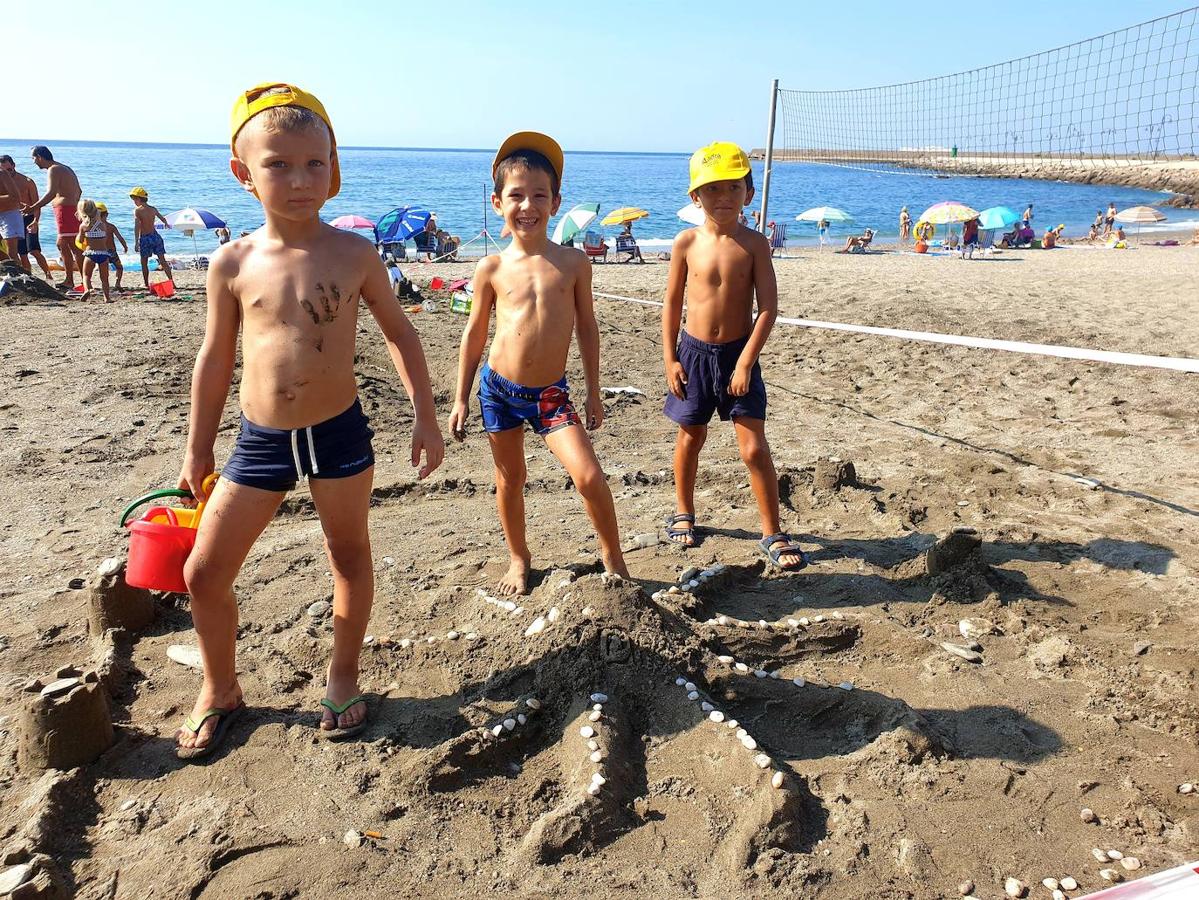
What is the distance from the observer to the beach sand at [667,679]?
7.92ft

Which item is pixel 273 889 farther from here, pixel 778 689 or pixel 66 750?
pixel 778 689

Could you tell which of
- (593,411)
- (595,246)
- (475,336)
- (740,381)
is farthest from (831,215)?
(475,336)

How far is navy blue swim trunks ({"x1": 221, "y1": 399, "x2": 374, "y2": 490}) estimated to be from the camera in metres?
2.73

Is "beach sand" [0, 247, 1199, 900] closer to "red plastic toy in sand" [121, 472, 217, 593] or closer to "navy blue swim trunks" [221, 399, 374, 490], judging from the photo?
"red plastic toy in sand" [121, 472, 217, 593]

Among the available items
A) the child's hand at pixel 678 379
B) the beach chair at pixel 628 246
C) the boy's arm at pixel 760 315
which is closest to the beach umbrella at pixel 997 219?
the beach chair at pixel 628 246

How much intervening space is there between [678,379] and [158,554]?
105 inches

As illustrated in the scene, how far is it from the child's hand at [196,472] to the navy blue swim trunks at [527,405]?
125 centimetres

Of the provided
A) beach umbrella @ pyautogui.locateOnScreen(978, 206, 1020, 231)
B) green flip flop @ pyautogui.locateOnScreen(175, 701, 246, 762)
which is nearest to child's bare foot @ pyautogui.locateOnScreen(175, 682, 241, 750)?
green flip flop @ pyautogui.locateOnScreen(175, 701, 246, 762)

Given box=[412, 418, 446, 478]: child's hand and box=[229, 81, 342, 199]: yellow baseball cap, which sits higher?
box=[229, 81, 342, 199]: yellow baseball cap

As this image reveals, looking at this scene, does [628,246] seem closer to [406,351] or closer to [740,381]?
[740,381]

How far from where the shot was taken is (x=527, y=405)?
149 inches

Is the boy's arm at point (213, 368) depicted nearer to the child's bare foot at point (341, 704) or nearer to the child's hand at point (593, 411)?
the child's bare foot at point (341, 704)

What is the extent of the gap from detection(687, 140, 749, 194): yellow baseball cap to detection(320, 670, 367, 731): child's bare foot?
270 centimetres

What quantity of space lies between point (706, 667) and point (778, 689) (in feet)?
0.93
